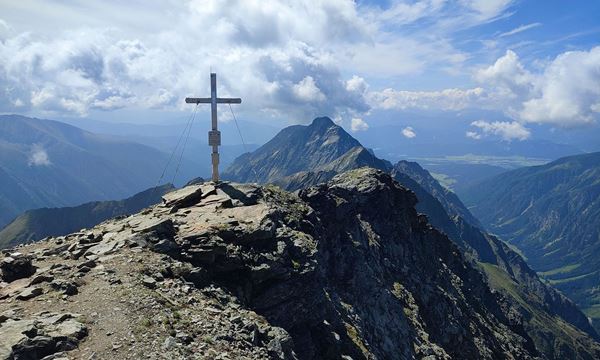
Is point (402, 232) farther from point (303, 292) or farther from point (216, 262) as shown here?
point (216, 262)

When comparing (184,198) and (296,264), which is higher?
(184,198)

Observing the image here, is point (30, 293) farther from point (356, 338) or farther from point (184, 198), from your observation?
point (356, 338)

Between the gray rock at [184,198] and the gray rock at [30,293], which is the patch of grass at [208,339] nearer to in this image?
the gray rock at [30,293]

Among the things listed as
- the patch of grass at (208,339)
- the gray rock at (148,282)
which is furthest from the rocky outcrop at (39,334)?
the patch of grass at (208,339)

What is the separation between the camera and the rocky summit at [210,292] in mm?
23031

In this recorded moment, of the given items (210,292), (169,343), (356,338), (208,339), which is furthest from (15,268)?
(356,338)

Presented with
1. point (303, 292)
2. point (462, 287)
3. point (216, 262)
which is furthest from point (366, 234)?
point (216, 262)

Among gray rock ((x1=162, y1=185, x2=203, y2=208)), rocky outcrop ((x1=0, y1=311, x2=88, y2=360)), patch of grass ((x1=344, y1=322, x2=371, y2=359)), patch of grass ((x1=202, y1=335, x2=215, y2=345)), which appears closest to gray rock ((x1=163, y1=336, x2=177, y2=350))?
patch of grass ((x1=202, y1=335, x2=215, y2=345))

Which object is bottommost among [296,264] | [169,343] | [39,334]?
[296,264]

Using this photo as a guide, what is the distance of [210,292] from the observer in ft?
100

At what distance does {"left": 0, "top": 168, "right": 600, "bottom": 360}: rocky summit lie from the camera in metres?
23.0

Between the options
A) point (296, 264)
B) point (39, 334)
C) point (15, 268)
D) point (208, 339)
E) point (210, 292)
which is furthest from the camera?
point (296, 264)

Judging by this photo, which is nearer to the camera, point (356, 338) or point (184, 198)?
point (184, 198)

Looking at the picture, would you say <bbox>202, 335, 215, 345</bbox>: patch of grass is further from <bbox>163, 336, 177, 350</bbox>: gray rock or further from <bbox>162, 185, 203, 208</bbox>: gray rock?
<bbox>162, 185, 203, 208</bbox>: gray rock
